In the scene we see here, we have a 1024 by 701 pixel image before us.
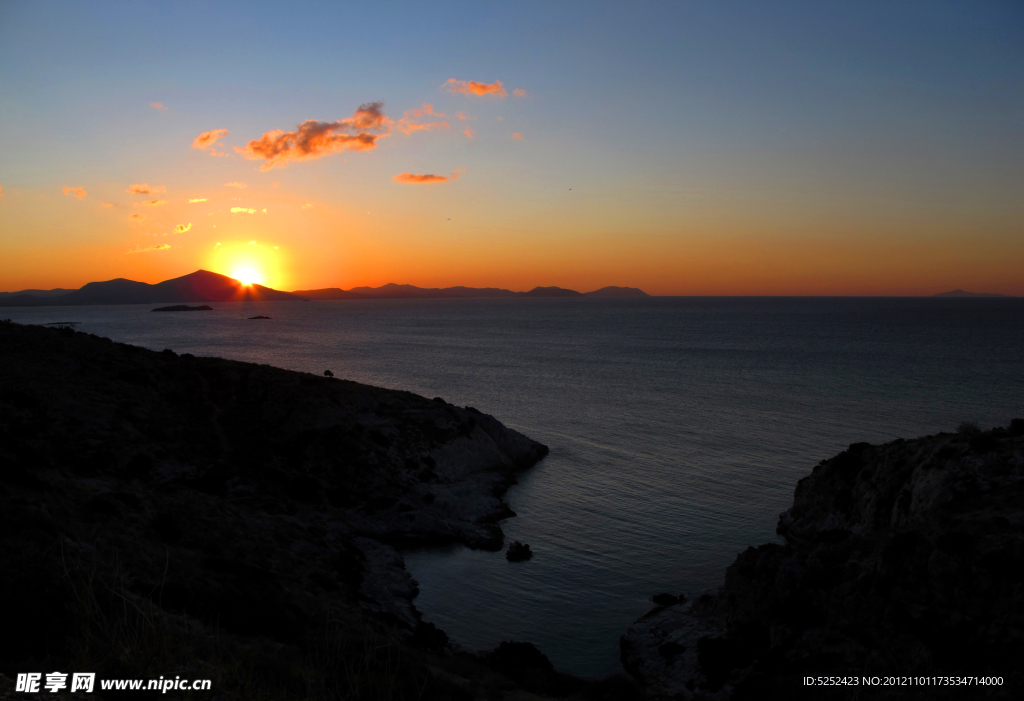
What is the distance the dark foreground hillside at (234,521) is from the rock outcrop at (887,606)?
5910 millimetres

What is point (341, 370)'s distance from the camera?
405 ft

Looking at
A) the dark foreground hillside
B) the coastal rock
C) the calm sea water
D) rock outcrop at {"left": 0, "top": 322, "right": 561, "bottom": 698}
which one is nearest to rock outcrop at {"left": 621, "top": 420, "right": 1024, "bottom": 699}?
the calm sea water

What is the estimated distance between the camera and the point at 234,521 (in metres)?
33.6

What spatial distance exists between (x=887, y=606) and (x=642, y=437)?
44.6 metres

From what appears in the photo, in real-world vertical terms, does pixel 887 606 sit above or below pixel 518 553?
above

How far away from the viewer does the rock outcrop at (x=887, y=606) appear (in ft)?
67.4

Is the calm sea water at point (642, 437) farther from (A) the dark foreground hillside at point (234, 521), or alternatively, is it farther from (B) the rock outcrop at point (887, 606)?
(B) the rock outcrop at point (887, 606)

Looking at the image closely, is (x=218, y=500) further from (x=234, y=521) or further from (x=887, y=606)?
(x=887, y=606)

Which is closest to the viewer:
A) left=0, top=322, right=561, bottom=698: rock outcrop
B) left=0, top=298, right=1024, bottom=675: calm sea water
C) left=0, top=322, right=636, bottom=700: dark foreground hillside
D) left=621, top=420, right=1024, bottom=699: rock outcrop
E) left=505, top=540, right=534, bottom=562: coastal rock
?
left=0, top=322, right=636, bottom=700: dark foreground hillside

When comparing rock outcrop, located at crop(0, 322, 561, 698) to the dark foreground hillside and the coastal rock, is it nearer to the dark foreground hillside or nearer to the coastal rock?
the dark foreground hillside

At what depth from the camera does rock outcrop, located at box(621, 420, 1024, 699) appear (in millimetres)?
20547

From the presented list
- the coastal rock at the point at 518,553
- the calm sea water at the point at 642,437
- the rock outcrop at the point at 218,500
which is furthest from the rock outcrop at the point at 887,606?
the rock outcrop at the point at 218,500

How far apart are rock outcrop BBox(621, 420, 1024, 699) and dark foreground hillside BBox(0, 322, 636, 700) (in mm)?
5910

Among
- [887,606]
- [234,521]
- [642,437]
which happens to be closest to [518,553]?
[234,521]
